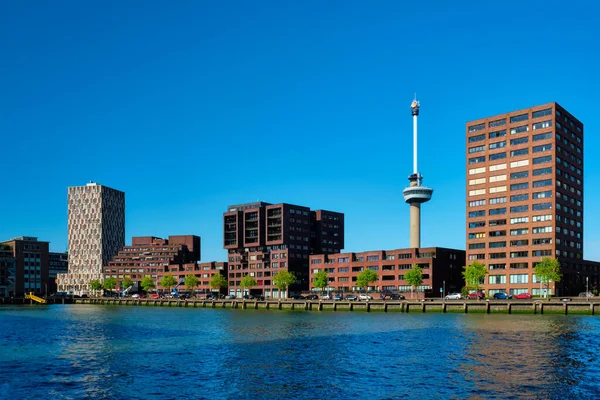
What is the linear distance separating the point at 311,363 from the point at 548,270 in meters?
142

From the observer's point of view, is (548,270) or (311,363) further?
(548,270)

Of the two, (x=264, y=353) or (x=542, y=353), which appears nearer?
(x=542, y=353)

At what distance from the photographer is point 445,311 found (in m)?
149

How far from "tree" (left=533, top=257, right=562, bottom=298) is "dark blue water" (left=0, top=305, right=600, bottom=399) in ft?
285

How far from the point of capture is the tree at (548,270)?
185875 mm

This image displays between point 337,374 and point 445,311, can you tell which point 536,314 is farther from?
point 337,374

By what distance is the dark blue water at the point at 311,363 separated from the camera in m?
49.5

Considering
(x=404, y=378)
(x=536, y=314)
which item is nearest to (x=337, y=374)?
(x=404, y=378)

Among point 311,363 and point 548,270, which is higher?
point 548,270

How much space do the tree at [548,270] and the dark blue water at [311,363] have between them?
86.9 meters

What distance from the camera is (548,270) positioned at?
186 meters

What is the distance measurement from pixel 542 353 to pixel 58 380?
4979cm

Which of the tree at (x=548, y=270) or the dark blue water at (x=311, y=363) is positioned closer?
the dark blue water at (x=311, y=363)

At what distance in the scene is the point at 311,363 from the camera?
64062 millimetres
